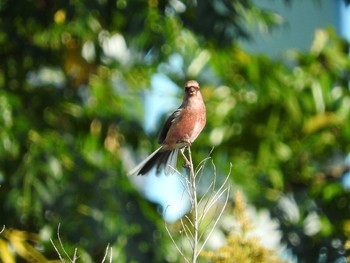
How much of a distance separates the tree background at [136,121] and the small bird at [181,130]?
2.17 metres

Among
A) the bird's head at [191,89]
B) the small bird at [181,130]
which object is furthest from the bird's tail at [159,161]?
the bird's head at [191,89]

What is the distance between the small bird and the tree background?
2.17 metres

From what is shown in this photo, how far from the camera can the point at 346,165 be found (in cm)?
920

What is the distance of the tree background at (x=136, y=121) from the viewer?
820 cm

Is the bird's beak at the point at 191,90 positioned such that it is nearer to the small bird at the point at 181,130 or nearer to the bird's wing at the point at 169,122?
the small bird at the point at 181,130

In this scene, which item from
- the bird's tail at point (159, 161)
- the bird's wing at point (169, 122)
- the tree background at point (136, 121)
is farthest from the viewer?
the tree background at point (136, 121)

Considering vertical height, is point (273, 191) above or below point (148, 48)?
below

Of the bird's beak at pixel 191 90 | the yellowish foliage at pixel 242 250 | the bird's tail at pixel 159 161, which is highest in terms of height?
the bird's beak at pixel 191 90

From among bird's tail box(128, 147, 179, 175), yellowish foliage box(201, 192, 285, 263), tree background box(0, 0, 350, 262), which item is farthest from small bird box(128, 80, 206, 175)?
tree background box(0, 0, 350, 262)

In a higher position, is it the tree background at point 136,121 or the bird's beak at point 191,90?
the bird's beak at point 191,90

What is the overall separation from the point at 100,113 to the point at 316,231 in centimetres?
186

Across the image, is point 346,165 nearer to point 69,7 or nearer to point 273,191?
point 273,191

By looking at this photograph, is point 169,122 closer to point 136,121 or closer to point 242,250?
point 242,250

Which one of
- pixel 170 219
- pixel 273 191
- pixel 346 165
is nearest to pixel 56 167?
pixel 170 219
